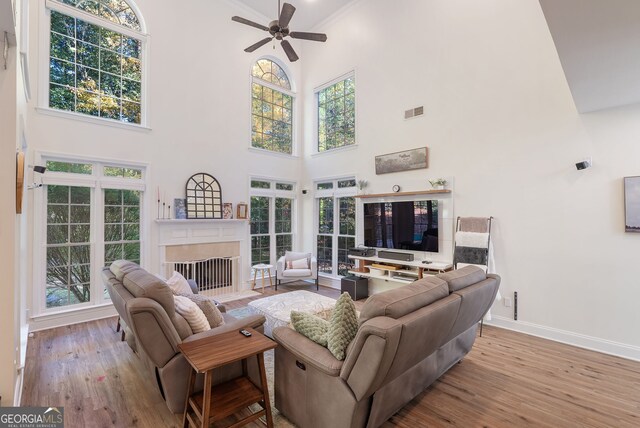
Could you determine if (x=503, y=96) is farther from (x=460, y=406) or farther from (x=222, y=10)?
(x=222, y=10)

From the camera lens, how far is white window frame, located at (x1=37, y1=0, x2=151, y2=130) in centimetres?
402

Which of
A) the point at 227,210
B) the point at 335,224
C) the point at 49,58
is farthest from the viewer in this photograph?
the point at 335,224

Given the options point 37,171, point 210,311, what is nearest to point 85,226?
point 37,171

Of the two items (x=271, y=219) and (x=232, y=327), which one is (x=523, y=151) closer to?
(x=232, y=327)

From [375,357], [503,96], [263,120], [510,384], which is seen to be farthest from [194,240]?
[503,96]

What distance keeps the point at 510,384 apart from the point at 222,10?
24.6 feet

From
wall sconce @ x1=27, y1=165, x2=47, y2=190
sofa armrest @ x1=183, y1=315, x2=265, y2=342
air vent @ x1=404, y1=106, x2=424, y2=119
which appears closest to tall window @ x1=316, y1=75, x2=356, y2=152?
air vent @ x1=404, y1=106, x2=424, y2=119

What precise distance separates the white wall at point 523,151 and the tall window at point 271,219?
2.55 m

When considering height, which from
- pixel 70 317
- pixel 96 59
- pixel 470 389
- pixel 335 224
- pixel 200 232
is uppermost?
pixel 96 59

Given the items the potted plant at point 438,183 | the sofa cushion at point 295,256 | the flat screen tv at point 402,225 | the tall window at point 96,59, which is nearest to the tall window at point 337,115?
the flat screen tv at point 402,225

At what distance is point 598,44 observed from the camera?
84.6 inches

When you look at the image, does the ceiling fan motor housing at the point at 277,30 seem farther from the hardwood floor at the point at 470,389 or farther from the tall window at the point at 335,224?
the hardwood floor at the point at 470,389

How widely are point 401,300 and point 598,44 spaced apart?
236 centimetres

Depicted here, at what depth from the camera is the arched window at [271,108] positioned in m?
6.59
